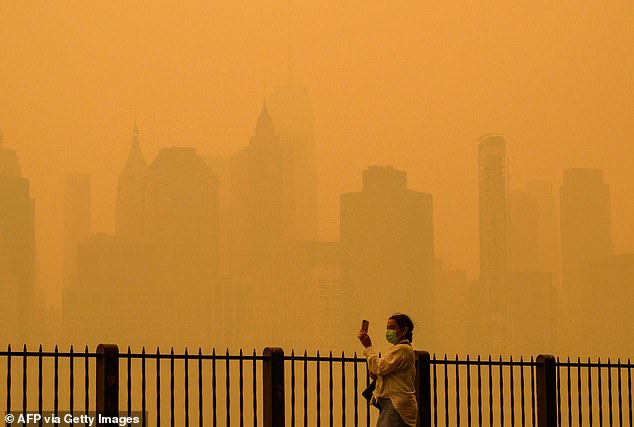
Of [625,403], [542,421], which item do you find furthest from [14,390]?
[542,421]

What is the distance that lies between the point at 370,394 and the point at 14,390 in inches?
4816

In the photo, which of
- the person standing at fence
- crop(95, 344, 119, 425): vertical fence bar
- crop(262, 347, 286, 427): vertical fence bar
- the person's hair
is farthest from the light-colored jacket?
crop(95, 344, 119, 425): vertical fence bar

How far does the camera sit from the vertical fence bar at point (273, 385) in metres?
15.0

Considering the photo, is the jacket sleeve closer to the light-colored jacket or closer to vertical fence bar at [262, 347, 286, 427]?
the light-colored jacket

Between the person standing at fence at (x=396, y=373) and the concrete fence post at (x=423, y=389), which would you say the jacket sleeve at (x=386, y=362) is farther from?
the concrete fence post at (x=423, y=389)

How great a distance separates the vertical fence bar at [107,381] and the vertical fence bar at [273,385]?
1.80 m

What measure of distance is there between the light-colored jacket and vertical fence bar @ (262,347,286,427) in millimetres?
2654

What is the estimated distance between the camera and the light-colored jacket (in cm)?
1242

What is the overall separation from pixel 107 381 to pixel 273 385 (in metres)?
1.97

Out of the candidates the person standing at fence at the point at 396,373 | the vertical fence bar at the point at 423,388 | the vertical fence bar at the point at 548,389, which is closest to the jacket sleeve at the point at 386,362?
the person standing at fence at the point at 396,373

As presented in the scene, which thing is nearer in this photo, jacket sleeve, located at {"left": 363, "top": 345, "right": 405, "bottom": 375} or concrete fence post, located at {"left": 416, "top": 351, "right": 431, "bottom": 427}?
jacket sleeve, located at {"left": 363, "top": 345, "right": 405, "bottom": 375}

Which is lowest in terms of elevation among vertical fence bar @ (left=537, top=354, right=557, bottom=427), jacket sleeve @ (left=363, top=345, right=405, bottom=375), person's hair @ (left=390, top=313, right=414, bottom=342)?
vertical fence bar @ (left=537, top=354, right=557, bottom=427)

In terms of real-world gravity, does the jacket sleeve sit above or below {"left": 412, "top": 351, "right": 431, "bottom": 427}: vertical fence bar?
above

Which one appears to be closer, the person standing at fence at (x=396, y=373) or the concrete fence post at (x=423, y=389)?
the person standing at fence at (x=396, y=373)
